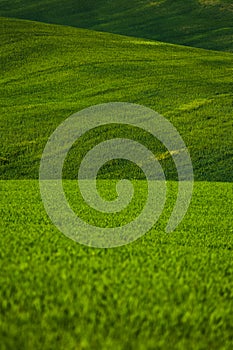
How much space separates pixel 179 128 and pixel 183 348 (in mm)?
29476

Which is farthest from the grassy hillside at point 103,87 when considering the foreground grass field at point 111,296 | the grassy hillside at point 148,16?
the grassy hillside at point 148,16

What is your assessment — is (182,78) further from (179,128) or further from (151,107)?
(179,128)

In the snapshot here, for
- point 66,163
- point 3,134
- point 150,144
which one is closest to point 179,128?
point 150,144

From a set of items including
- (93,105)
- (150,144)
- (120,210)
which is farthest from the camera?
(93,105)

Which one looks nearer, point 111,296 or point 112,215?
point 111,296

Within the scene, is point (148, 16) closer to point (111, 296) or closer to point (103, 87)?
point (103, 87)

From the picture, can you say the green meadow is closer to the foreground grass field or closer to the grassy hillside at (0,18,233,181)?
the foreground grass field

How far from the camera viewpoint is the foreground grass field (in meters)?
5.77

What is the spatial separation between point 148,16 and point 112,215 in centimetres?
8630

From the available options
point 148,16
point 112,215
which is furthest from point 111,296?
point 148,16

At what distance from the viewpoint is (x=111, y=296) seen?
265 inches

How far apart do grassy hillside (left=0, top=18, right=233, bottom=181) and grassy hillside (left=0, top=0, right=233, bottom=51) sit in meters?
25.3

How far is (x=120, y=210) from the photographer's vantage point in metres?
15.4

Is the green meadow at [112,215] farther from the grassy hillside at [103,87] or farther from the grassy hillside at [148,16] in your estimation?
the grassy hillside at [148,16]
